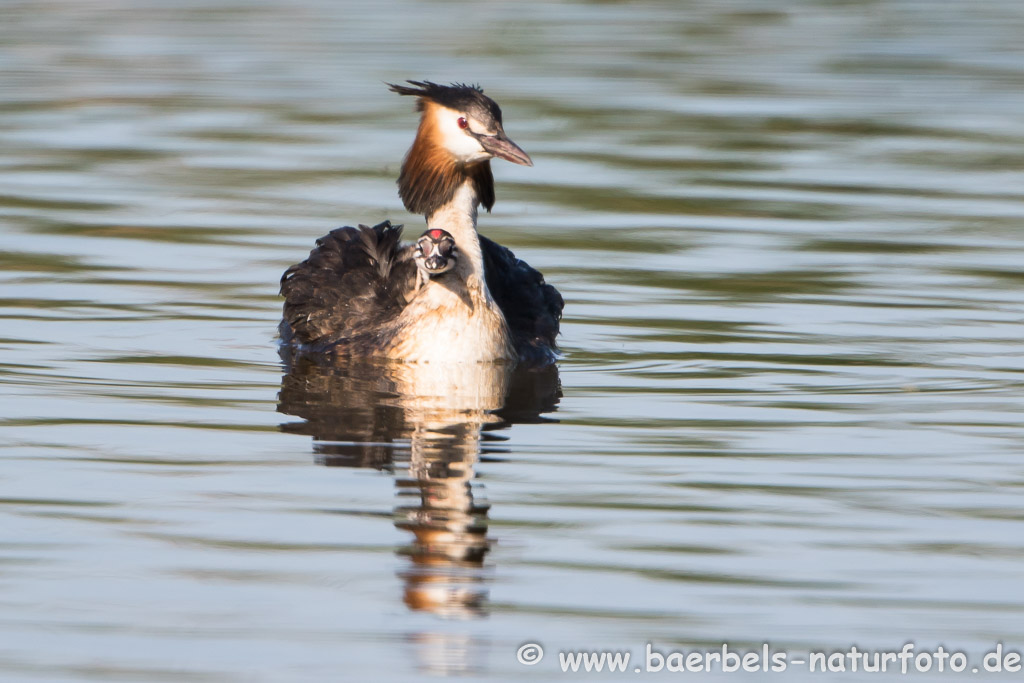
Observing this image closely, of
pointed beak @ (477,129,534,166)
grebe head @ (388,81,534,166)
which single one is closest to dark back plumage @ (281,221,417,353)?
grebe head @ (388,81,534,166)

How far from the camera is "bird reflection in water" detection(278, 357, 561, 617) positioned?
6.36 meters

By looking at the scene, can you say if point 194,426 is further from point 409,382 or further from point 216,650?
point 216,650

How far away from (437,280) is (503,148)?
2.72ft

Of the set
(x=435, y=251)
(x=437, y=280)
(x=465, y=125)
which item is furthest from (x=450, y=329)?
(x=465, y=125)

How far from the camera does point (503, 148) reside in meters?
9.86

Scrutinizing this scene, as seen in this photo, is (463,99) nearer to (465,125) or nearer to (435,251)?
(465,125)

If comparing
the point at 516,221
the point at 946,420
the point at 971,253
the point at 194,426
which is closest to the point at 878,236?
the point at 971,253

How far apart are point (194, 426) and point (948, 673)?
402cm

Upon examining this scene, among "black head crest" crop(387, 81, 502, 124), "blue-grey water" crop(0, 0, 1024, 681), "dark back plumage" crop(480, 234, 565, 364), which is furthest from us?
"dark back plumage" crop(480, 234, 565, 364)

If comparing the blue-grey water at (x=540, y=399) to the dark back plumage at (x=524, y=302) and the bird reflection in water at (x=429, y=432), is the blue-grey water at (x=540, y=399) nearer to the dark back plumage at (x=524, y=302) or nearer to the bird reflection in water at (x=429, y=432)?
the bird reflection in water at (x=429, y=432)

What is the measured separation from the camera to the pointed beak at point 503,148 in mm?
9766

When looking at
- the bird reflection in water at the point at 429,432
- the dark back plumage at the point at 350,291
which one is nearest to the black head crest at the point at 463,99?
the dark back plumage at the point at 350,291

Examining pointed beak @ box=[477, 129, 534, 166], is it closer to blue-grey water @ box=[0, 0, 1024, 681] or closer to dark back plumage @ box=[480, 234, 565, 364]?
dark back plumage @ box=[480, 234, 565, 364]

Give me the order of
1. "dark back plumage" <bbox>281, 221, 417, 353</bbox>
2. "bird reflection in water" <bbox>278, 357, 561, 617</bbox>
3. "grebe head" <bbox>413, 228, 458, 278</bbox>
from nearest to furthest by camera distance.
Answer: "bird reflection in water" <bbox>278, 357, 561, 617</bbox> < "grebe head" <bbox>413, 228, 458, 278</bbox> < "dark back plumage" <bbox>281, 221, 417, 353</bbox>
